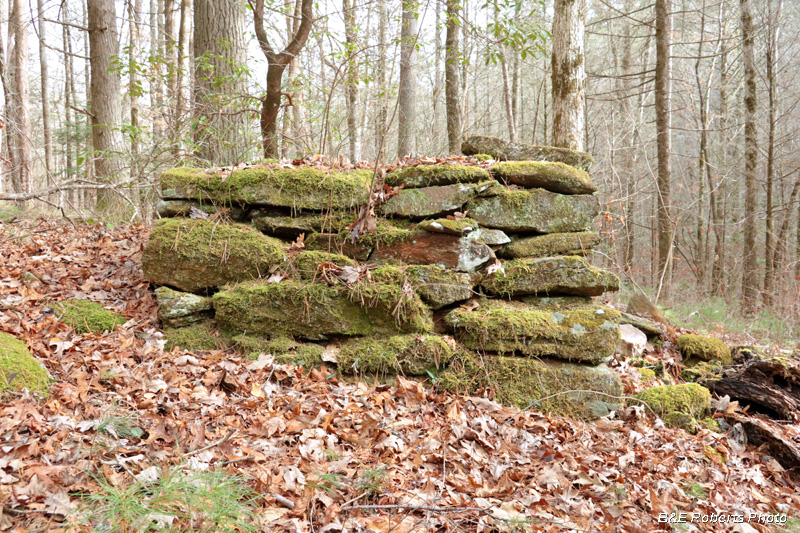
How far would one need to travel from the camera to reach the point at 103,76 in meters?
8.14

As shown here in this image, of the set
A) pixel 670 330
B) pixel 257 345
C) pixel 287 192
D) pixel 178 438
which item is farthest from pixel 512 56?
pixel 178 438

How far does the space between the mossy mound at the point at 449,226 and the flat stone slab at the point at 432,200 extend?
0.21 meters

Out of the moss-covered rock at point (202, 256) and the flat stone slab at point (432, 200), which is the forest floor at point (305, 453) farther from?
the flat stone slab at point (432, 200)

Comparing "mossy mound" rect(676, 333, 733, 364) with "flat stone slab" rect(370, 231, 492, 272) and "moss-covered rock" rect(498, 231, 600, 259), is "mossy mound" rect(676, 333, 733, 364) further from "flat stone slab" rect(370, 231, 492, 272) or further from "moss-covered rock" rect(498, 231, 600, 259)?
"flat stone slab" rect(370, 231, 492, 272)

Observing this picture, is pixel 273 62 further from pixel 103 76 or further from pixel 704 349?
pixel 704 349

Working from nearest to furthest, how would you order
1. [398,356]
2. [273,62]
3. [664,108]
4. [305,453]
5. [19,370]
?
1. [305,453]
2. [19,370]
3. [398,356]
4. [273,62]
5. [664,108]

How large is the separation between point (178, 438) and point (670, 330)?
6.45 meters

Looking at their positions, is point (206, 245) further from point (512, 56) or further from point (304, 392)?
point (512, 56)

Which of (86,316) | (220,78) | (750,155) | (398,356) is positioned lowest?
(398,356)

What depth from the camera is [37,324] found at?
404cm

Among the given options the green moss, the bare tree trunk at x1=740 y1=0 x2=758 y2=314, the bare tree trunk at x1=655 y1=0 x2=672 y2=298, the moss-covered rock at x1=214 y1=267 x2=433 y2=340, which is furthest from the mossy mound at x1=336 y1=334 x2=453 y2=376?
the bare tree trunk at x1=740 y1=0 x2=758 y2=314

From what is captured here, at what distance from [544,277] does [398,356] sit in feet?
6.00

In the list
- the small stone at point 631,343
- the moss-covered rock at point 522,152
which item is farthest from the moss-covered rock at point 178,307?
the small stone at point 631,343

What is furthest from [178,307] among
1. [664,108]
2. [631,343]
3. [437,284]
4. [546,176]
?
[664,108]
